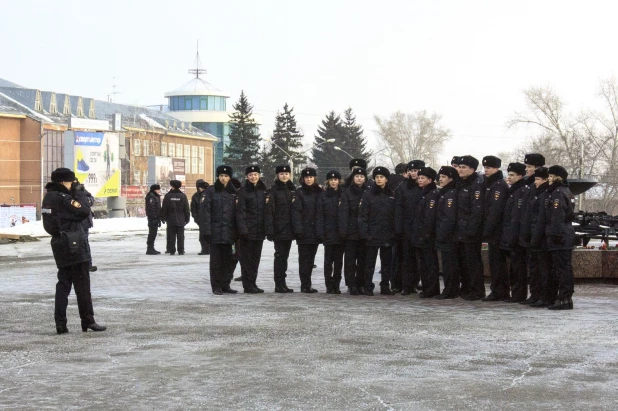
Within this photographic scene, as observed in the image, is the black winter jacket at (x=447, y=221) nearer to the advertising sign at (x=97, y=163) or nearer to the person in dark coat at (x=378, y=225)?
the person in dark coat at (x=378, y=225)

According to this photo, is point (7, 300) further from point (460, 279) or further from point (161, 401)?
point (161, 401)

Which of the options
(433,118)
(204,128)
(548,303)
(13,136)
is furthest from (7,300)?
(204,128)

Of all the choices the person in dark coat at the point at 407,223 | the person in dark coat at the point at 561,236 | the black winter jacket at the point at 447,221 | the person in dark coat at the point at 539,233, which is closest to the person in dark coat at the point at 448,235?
the black winter jacket at the point at 447,221

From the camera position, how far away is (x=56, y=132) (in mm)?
86312

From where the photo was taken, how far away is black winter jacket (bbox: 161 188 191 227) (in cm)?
2680

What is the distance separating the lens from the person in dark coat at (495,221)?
1417cm

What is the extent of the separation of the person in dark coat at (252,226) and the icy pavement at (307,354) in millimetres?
814

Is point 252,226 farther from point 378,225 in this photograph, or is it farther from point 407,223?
point 407,223

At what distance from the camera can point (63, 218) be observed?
11250mm

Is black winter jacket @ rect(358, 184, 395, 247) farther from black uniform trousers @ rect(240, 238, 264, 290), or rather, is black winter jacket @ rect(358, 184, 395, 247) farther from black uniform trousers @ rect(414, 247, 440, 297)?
black uniform trousers @ rect(240, 238, 264, 290)

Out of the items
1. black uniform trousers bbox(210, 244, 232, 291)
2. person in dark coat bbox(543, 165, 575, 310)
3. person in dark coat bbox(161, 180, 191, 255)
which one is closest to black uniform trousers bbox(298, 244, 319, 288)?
black uniform trousers bbox(210, 244, 232, 291)

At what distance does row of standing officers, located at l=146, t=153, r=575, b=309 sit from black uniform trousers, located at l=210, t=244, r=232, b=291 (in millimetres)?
17

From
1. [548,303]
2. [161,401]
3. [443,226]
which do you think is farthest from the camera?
[443,226]

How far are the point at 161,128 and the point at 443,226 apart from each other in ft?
315
